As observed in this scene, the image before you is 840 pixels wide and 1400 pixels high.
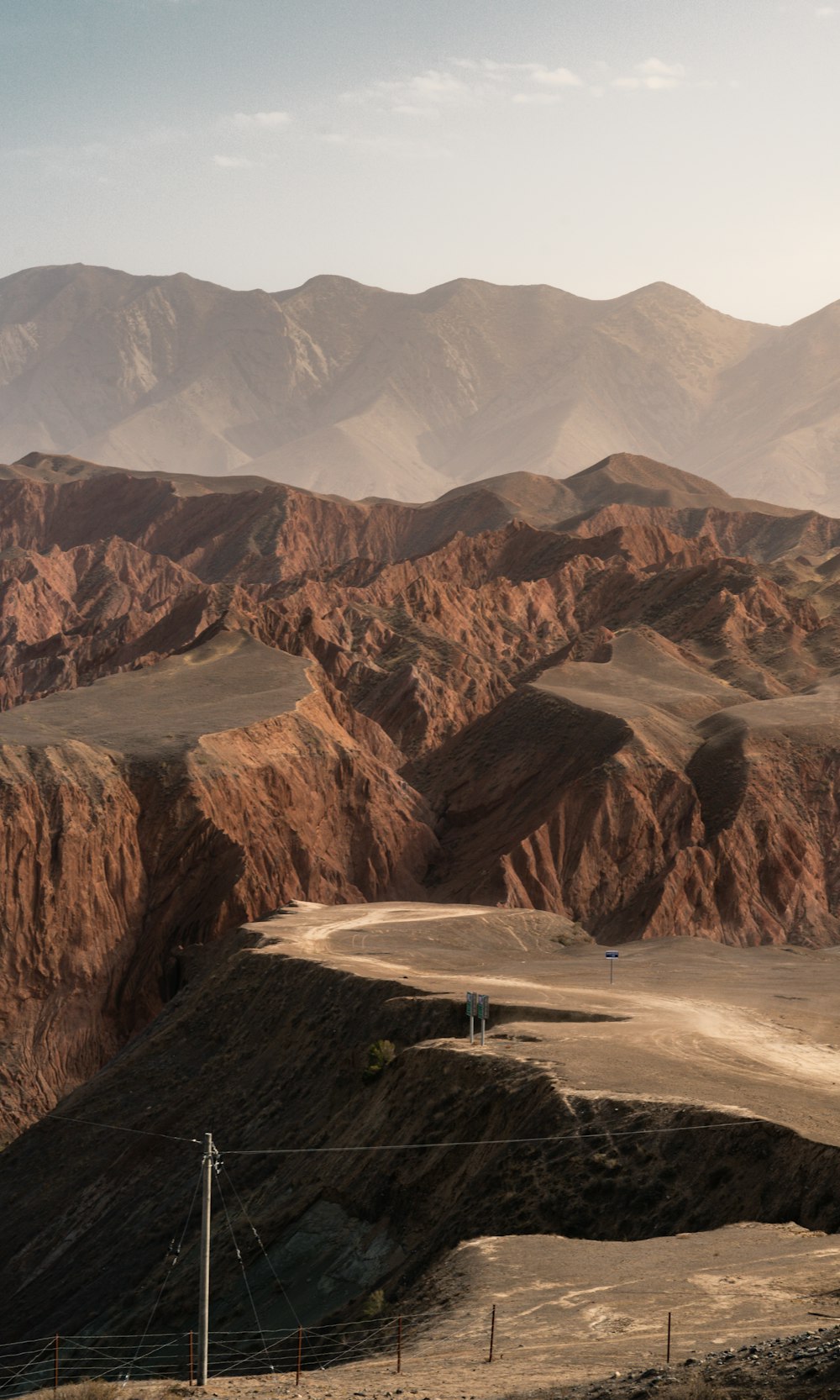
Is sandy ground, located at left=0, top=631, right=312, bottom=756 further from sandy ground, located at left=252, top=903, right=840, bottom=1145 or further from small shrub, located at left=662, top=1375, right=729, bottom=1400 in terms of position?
small shrub, located at left=662, top=1375, right=729, bottom=1400

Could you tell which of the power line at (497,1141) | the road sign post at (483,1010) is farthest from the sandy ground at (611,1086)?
the power line at (497,1141)

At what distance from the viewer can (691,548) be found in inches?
7475

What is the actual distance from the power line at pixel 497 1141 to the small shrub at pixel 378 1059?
2.28 meters

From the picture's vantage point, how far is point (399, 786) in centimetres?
11094

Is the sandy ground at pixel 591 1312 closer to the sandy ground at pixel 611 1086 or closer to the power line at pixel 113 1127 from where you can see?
the sandy ground at pixel 611 1086

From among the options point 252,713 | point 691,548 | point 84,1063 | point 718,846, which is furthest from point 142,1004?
point 691,548

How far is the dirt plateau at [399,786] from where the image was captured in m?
84.6

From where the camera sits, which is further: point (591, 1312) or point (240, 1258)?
point (240, 1258)

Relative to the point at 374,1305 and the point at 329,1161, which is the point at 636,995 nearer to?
the point at 329,1161

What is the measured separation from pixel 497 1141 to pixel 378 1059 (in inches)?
350

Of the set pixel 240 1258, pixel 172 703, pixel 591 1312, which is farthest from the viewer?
pixel 172 703

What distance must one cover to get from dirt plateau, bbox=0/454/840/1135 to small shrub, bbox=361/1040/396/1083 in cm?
3126

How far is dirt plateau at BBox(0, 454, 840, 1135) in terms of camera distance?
277 feet

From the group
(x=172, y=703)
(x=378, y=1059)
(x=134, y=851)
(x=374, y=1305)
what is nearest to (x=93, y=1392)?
(x=374, y=1305)
